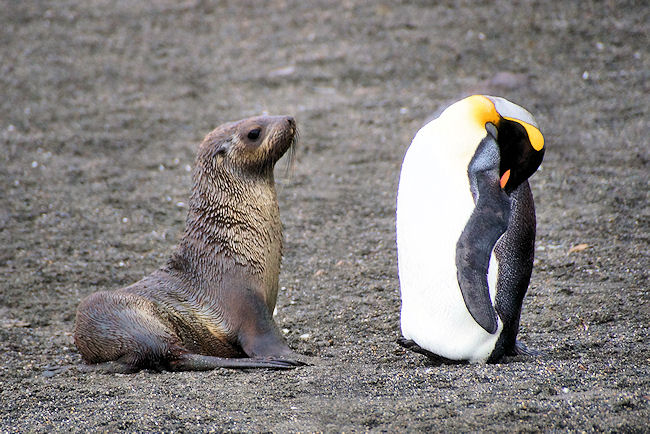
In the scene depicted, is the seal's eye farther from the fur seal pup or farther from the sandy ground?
the sandy ground

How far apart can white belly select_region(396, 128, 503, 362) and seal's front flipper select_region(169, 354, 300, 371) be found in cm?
71

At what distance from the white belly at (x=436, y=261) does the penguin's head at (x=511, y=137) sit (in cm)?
30

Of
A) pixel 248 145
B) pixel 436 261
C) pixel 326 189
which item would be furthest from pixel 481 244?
pixel 326 189

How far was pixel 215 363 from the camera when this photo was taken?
4074 mm

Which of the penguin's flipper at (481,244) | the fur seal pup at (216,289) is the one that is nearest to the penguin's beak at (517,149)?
the penguin's flipper at (481,244)

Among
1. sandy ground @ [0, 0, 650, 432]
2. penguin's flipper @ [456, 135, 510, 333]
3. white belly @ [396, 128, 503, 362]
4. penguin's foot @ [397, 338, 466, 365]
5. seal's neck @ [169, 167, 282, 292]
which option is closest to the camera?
sandy ground @ [0, 0, 650, 432]

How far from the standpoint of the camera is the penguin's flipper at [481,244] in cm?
356

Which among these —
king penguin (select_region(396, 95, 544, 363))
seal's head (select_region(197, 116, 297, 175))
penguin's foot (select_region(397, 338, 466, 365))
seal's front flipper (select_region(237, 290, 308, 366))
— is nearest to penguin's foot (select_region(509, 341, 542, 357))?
king penguin (select_region(396, 95, 544, 363))

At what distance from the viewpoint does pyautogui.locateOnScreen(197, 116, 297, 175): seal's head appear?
4641 millimetres

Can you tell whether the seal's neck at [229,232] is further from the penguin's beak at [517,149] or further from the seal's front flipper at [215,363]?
the penguin's beak at [517,149]

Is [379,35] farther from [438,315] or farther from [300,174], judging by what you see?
[438,315]

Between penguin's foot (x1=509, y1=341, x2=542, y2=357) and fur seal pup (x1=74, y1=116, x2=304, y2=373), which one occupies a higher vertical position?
fur seal pup (x1=74, y1=116, x2=304, y2=373)

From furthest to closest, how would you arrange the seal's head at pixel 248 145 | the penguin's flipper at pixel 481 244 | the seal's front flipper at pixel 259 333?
the seal's head at pixel 248 145 → the seal's front flipper at pixel 259 333 → the penguin's flipper at pixel 481 244

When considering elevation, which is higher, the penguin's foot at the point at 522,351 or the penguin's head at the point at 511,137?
the penguin's head at the point at 511,137
